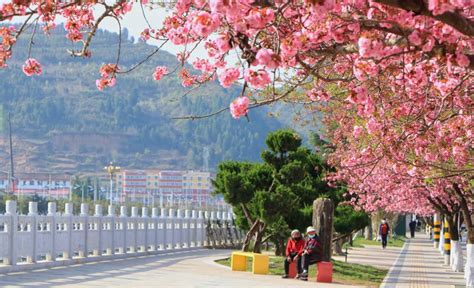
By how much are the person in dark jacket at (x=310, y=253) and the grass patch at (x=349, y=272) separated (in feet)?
2.61

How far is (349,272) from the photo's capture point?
30.8 metres

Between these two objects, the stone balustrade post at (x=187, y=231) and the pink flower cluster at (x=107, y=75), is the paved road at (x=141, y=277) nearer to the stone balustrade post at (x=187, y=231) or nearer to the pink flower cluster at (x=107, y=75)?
the pink flower cluster at (x=107, y=75)

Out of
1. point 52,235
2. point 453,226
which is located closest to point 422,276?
point 453,226

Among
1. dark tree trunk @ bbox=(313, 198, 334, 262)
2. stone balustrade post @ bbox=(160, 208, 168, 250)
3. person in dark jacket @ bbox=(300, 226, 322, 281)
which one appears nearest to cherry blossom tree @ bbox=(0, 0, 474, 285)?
person in dark jacket @ bbox=(300, 226, 322, 281)

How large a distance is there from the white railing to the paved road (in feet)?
1.92

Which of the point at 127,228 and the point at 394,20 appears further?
the point at 127,228

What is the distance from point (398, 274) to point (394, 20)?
24567mm

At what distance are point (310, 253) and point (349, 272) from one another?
562cm

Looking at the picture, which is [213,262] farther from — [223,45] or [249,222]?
[223,45]

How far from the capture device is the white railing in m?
25.3

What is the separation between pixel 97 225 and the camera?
32062 millimetres

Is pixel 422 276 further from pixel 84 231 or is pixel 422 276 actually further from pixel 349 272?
pixel 84 231

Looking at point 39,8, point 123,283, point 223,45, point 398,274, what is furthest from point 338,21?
point 398,274

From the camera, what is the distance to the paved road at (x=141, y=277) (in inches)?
861
